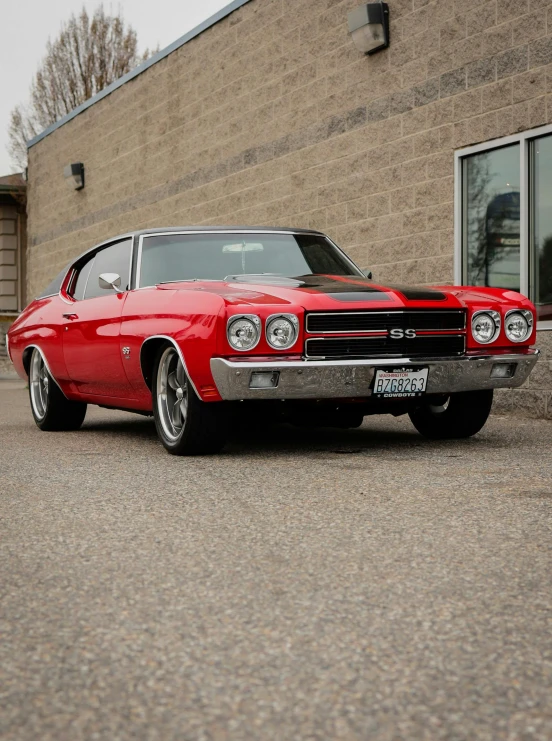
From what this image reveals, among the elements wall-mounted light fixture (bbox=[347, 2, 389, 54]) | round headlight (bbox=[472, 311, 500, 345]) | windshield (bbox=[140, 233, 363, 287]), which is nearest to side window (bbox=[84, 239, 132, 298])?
windshield (bbox=[140, 233, 363, 287])

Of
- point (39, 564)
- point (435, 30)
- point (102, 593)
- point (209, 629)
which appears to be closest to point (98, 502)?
point (39, 564)

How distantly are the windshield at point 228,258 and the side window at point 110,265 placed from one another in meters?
0.22

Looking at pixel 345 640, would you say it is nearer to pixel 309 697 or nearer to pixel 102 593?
pixel 309 697

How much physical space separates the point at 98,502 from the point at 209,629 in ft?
6.91

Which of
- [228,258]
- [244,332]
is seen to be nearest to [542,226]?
[228,258]

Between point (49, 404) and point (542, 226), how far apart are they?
14.3ft

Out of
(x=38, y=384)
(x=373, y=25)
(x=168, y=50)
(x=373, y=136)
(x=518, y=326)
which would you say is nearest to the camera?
(x=518, y=326)

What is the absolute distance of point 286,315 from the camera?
6.07 meters

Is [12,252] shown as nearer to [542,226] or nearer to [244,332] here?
[542,226]

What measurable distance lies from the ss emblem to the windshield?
3.49 feet

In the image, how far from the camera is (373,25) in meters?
11.2

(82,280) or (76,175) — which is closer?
(82,280)

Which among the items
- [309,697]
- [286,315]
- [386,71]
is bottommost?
[309,697]

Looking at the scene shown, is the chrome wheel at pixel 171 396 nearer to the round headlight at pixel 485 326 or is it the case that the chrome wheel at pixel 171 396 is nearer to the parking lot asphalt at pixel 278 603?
the parking lot asphalt at pixel 278 603
